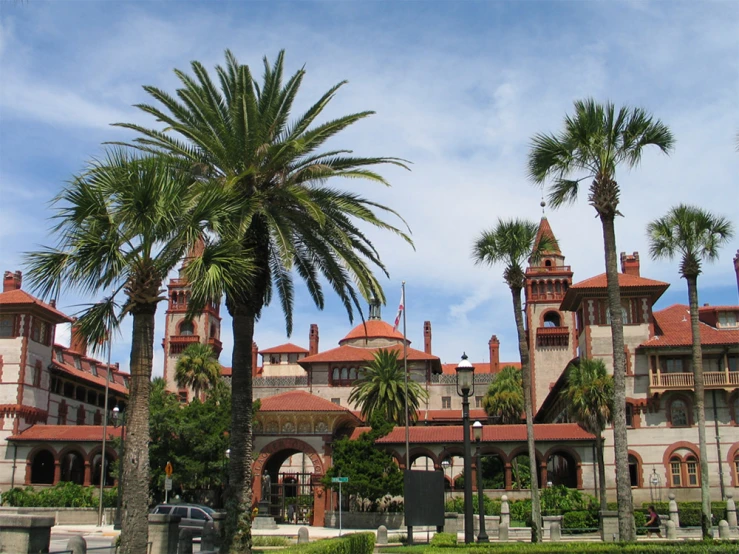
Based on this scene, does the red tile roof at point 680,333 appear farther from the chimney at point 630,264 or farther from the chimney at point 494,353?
the chimney at point 494,353

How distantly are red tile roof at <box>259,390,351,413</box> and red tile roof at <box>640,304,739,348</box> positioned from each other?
20174mm

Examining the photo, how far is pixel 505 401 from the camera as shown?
2697 inches

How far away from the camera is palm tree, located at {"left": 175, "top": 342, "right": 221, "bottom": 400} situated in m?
63.0

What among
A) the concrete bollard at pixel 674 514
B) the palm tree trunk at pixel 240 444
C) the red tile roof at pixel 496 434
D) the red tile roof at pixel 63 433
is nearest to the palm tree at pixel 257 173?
the palm tree trunk at pixel 240 444

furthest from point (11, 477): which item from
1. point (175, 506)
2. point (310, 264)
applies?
point (310, 264)

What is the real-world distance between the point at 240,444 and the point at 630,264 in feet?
151

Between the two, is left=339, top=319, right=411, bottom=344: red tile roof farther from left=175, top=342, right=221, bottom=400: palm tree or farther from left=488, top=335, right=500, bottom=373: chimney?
left=175, top=342, right=221, bottom=400: palm tree

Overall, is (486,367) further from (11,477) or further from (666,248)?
(666,248)

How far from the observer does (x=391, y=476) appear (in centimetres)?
4528

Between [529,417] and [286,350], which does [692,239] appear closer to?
[529,417]

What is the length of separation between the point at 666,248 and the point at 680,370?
643 inches

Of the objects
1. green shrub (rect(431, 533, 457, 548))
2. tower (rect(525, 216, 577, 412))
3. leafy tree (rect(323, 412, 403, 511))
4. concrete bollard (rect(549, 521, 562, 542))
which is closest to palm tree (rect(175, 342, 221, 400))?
leafy tree (rect(323, 412, 403, 511))

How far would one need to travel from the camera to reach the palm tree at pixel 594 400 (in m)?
42.0

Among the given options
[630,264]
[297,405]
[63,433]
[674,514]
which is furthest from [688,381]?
[63,433]
